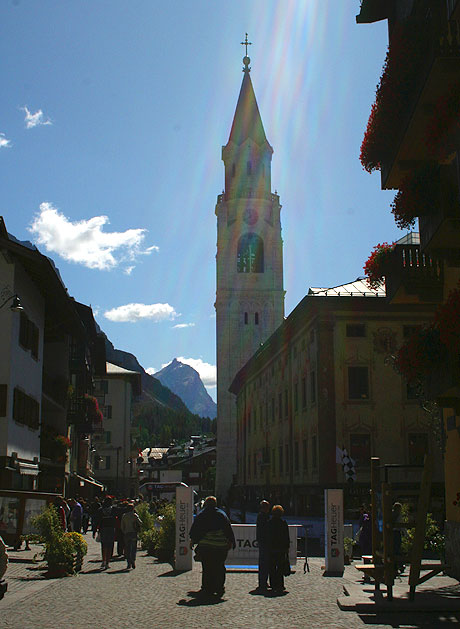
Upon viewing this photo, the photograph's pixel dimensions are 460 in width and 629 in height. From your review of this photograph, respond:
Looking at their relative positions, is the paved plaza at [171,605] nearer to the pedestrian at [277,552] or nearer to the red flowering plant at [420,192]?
the pedestrian at [277,552]

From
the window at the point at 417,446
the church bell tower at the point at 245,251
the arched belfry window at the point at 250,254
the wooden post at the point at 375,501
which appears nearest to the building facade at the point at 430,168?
the wooden post at the point at 375,501

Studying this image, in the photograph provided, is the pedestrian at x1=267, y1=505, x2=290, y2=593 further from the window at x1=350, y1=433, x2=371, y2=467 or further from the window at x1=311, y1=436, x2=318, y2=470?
the window at x1=311, y1=436, x2=318, y2=470

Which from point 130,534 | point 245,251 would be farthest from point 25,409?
point 245,251

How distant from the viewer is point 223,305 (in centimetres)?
10131

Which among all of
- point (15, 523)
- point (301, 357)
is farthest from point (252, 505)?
point (15, 523)

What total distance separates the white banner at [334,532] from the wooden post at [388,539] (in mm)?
7232

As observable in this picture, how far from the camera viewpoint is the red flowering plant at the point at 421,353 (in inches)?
573

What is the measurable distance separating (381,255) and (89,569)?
10428 mm

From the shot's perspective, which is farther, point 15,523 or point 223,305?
point 223,305

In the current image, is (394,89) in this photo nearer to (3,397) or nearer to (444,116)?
(444,116)

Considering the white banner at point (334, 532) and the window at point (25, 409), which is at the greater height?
the window at point (25, 409)

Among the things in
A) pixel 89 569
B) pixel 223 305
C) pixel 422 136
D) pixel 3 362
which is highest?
pixel 223 305

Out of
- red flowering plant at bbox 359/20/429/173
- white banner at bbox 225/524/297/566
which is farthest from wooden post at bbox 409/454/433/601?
white banner at bbox 225/524/297/566

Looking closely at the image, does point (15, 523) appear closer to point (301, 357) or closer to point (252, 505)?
point (301, 357)
